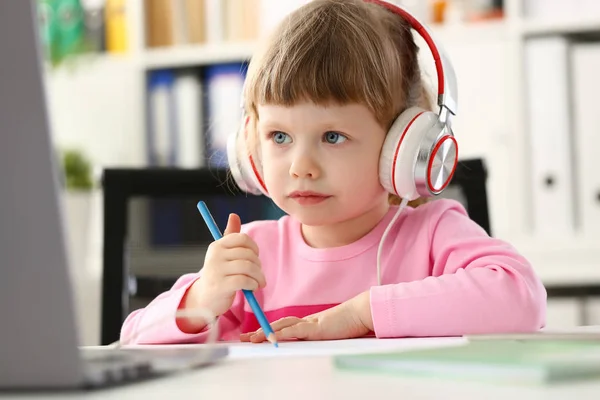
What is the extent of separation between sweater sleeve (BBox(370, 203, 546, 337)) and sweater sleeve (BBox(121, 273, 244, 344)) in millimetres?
223

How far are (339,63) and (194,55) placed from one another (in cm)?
159

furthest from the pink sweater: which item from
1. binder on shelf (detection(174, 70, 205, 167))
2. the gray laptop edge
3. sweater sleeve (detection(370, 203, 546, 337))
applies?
binder on shelf (detection(174, 70, 205, 167))

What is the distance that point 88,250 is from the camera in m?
2.64

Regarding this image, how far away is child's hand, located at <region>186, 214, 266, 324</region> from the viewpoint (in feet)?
2.96

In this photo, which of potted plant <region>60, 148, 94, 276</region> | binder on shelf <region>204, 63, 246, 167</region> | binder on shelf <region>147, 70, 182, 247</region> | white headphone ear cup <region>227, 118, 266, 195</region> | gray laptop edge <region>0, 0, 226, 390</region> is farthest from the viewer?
potted plant <region>60, 148, 94, 276</region>

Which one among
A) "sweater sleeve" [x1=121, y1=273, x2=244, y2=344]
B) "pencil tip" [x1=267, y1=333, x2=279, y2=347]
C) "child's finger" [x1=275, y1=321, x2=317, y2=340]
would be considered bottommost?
"sweater sleeve" [x1=121, y1=273, x2=244, y2=344]

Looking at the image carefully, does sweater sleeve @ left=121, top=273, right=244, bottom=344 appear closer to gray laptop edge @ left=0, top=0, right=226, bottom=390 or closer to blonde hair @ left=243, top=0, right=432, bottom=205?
blonde hair @ left=243, top=0, right=432, bottom=205

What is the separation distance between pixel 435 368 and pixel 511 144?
1.73 metres

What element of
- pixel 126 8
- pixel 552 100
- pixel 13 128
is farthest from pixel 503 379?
pixel 126 8

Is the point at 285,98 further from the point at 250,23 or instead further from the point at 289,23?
the point at 250,23

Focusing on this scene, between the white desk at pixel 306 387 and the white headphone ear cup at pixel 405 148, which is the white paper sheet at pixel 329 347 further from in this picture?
the white headphone ear cup at pixel 405 148

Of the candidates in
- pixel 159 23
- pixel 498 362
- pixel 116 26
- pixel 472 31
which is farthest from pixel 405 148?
pixel 116 26

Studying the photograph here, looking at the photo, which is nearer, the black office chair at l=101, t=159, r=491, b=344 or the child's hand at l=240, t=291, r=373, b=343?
the child's hand at l=240, t=291, r=373, b=343

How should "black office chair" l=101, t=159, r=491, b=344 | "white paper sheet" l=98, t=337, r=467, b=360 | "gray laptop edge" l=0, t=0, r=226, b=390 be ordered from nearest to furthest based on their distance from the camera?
"gray laptop edge" l=0, t=0, r=226, b=390, "white paper sheet" l=98, t=337, r=467, b=360, "black office chair" l=101, t=159, r=491, b=344
